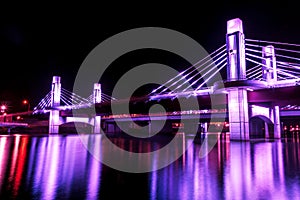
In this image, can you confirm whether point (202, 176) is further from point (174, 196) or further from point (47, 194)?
point (47, 194)

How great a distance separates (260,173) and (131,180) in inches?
167

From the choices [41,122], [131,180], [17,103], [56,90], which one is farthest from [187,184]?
[17,103]

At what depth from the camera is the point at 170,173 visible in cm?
811

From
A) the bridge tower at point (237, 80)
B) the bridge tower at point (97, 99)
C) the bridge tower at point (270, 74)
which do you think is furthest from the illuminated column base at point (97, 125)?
the bridge tower at point (237, 80)

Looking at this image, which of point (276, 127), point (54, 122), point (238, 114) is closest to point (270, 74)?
point (276, 127)

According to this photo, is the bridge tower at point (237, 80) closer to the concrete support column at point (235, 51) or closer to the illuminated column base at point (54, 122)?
the concrete support column at point (235, 51)

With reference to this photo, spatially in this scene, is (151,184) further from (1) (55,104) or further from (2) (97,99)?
(1) (55,104)

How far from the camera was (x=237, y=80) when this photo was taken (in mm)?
29469

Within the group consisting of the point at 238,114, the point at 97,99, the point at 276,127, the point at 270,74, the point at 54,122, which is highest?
the point at 270,74

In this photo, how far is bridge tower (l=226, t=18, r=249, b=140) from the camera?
98.5 feet

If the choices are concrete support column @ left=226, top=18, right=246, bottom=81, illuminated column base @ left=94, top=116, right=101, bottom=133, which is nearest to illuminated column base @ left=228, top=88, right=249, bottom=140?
concrete support column @ left=226, top=18, right=246, bottom=81

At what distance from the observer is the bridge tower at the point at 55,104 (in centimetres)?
6400

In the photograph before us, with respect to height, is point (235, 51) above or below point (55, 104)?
above

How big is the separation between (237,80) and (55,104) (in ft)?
178
